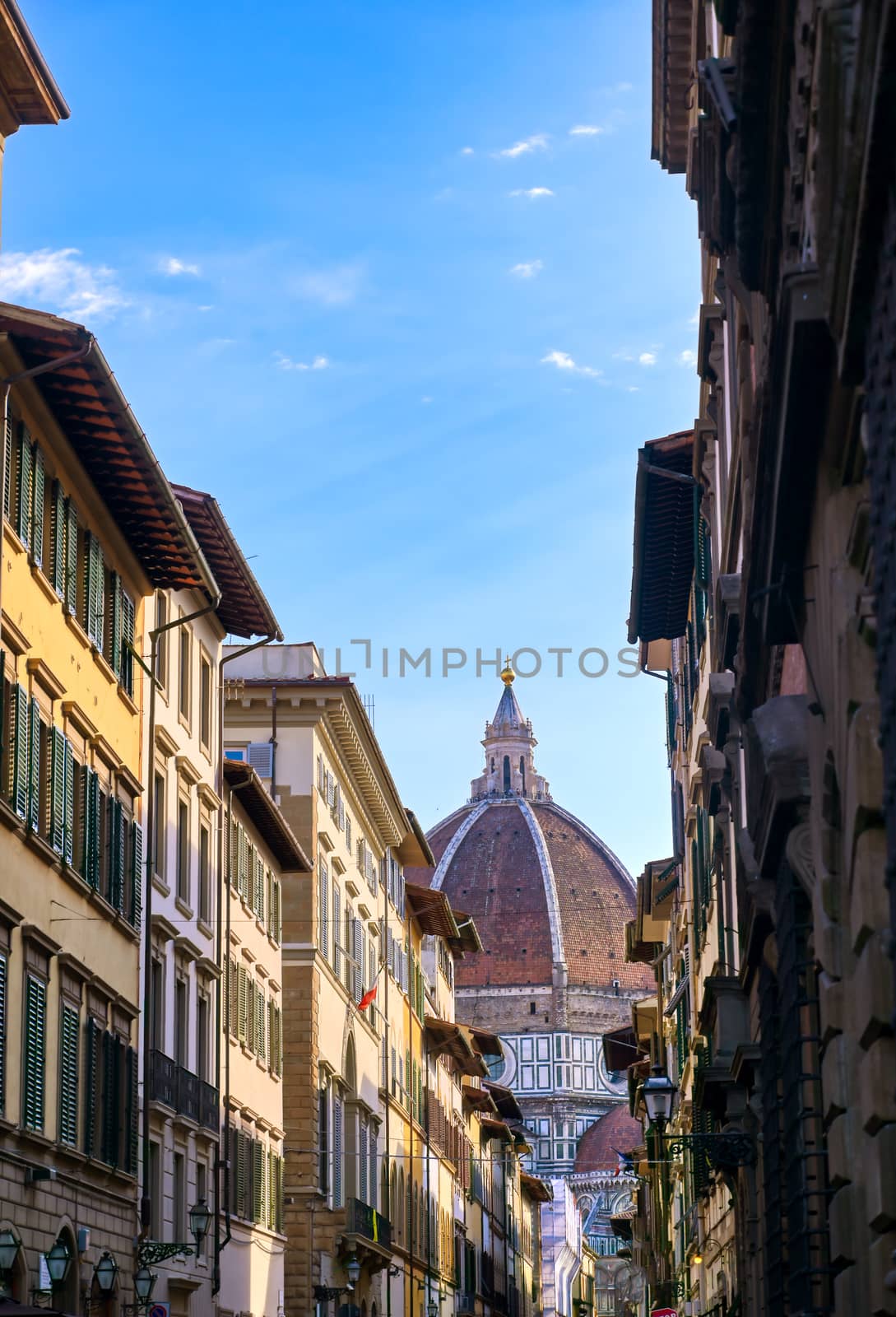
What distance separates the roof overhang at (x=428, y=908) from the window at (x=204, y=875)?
1136 inches

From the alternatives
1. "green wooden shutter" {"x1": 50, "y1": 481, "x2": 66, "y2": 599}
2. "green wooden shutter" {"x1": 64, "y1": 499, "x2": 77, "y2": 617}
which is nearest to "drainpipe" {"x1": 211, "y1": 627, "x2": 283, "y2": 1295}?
"green wooden shutter" {"x1": 64, "y1": 499, "x2": 77, "y2": 617}

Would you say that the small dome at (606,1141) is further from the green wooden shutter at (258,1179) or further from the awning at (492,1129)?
the green wooden shutter at (258,1179)

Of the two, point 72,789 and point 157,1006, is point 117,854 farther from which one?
point 157,1006

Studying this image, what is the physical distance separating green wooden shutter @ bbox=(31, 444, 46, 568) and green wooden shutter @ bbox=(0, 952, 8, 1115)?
446cm

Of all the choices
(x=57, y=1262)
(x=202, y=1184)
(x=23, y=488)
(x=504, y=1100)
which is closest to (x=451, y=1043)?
(x=504, y=1100)

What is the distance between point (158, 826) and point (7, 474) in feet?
29.7

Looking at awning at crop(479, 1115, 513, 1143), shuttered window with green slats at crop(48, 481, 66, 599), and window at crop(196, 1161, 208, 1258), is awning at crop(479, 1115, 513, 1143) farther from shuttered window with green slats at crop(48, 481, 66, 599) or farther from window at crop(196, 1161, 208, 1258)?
shuttered window with green slats at crop(48, 481, 66, 599)

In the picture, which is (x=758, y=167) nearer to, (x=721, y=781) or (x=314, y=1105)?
(x=721, y=781)

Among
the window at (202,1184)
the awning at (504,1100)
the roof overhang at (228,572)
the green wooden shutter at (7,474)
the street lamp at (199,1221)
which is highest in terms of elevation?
the roof overhang at (228,572)

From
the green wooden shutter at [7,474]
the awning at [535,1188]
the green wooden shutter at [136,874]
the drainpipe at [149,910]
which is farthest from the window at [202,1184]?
the awning at [535,1188]

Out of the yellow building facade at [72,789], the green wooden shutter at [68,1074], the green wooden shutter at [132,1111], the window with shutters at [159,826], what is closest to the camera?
the yellow building facade at [72,789]

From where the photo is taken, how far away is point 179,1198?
30.2 metres

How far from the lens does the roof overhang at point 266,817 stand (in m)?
35.3

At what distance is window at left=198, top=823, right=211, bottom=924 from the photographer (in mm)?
32594
